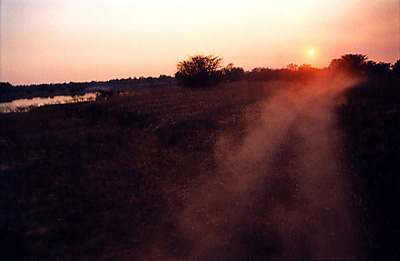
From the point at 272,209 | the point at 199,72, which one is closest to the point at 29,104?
the point at 199,72

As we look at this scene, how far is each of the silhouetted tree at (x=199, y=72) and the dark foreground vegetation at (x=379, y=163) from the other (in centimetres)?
2922

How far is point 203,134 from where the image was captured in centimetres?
1173

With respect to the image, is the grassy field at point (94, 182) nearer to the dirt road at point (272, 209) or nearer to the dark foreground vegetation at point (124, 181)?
the dark foreground vegetation at point (124, 181)

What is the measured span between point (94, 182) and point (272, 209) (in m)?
5.65

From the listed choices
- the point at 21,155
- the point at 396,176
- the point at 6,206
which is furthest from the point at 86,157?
the point at 396,176

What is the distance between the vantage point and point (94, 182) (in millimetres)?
7129

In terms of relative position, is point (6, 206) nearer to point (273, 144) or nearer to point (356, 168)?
point (273, 144)

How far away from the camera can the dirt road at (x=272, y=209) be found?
4.20 metres

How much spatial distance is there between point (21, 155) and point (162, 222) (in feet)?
25.5

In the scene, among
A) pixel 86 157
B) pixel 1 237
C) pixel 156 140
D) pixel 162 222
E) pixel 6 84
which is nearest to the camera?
pixel 1 237

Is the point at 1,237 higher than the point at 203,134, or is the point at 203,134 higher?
the point at 203,134

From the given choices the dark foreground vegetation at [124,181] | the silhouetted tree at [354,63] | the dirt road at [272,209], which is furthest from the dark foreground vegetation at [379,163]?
the silhouetted tree at [354,63]

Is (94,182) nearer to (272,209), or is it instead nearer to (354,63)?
(272,209)

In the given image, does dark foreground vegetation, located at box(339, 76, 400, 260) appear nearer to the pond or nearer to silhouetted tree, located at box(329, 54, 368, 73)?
silhouetted tree, located at box(329, 54, 368, 73)
